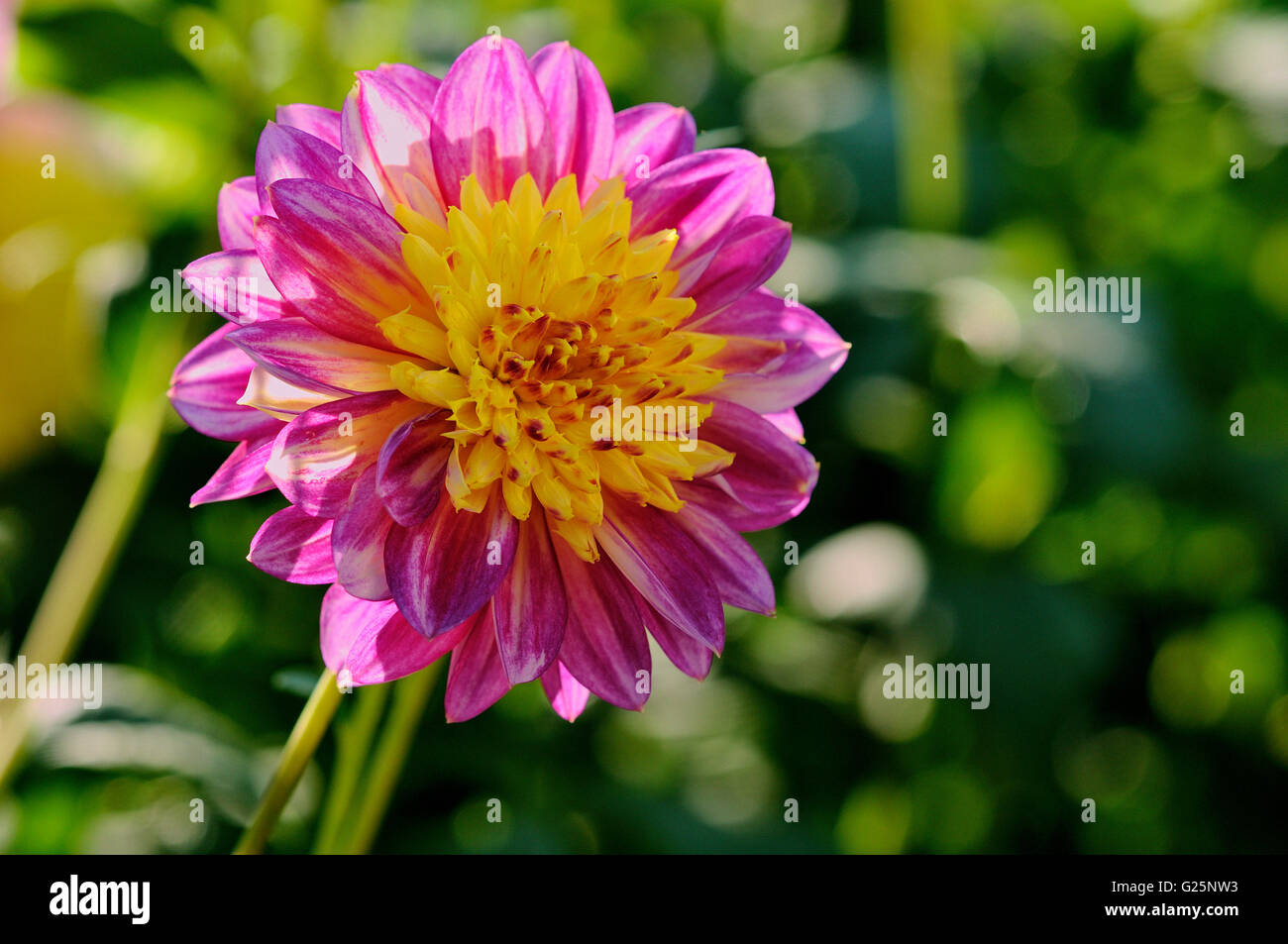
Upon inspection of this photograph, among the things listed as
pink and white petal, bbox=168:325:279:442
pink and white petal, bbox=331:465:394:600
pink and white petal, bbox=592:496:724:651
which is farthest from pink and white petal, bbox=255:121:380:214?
pink and white petal, bbox=592:496:724:651

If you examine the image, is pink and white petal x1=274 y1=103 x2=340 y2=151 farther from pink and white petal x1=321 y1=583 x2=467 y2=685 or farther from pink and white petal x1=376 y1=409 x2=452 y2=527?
pink and white petal x1=321 y1=583 x2=467 y2=685

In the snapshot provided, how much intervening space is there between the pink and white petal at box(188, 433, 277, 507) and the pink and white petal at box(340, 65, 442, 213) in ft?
0.74

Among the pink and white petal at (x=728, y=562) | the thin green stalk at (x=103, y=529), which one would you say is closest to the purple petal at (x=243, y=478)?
the pink and white petal at (x=728, y=562)

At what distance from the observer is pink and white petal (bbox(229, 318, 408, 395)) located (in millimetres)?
746

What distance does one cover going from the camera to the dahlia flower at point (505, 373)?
0.79 m

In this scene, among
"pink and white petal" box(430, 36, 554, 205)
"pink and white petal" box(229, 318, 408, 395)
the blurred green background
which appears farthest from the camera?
the blurred green background

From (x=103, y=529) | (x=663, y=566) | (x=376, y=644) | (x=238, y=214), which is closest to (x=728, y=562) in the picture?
(x=663, y=566)

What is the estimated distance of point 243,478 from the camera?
2.61ft

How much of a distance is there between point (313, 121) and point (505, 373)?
0.27 m

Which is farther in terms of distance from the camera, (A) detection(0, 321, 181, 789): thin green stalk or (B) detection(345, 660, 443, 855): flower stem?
(A) detection(0, 321, 181, 789): thin green stalk

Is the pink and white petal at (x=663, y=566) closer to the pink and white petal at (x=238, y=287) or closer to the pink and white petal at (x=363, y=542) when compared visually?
the pink and white petal at (x=363, y=542)

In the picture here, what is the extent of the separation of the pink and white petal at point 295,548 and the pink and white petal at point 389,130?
26 cm
